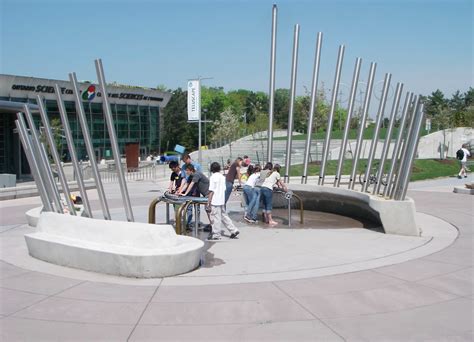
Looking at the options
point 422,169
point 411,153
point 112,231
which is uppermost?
point 411,153

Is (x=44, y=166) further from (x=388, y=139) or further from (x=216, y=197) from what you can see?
(x=388, y=139)

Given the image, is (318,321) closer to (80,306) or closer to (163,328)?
(163,328)

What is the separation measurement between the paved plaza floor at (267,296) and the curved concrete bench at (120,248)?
0.17 m

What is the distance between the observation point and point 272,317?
19.2 ft

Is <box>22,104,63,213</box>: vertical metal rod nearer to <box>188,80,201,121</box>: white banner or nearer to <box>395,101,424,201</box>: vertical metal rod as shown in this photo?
<box>395,101,424,201</box>: vertical metal rod

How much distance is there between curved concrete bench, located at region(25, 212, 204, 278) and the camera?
742 centimetres

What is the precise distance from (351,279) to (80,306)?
3.73 m

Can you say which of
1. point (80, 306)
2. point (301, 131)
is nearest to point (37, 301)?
point (80, 306)

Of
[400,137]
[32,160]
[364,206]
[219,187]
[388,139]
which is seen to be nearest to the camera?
[219,187]

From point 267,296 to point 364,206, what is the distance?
270 inches

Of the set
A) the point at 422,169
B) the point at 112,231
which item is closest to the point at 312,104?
the point at 112,231

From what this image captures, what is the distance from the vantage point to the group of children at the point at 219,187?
1012 centimetres

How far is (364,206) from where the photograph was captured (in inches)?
507

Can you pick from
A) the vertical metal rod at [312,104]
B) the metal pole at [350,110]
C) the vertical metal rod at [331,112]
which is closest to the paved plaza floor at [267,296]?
the metal pole at [350,110]
